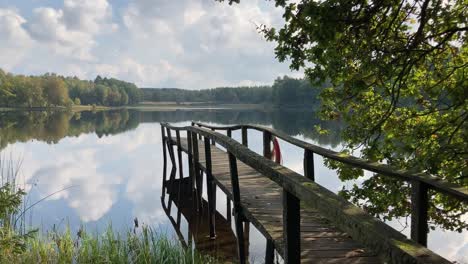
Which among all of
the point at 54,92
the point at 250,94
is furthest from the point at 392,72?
the point at 250,94

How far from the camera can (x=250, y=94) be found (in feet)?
475

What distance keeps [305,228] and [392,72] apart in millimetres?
1849

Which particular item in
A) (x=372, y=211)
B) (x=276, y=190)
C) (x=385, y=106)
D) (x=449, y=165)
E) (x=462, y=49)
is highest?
(x=462, y=49)

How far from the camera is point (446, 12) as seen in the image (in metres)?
3.93

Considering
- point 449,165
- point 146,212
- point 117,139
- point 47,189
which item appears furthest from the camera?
point 117,139

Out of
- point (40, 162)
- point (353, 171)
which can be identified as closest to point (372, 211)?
point (353, 171)

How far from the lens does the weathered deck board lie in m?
3.56

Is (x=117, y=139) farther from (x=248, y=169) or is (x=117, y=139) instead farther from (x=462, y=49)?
(x=462, y=49)

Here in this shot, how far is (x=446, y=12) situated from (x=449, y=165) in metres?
1.94

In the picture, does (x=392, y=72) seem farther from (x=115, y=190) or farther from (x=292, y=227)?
(x=115, y=190)

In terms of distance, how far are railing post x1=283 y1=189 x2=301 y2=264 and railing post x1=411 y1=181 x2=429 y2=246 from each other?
123 cm

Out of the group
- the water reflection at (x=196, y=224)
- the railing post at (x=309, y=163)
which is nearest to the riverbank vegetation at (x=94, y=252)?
the water reflection at (x=196, y=224)

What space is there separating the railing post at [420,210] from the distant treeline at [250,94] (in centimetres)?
8432

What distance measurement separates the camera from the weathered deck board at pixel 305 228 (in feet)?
11.7
